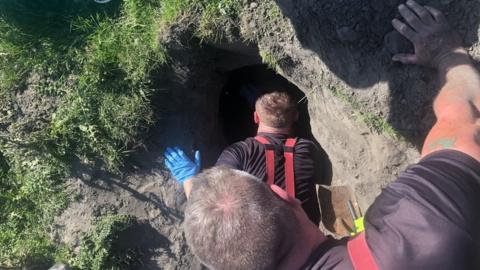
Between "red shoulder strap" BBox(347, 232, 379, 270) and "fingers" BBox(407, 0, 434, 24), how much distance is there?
1274 mm

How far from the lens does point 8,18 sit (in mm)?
4055

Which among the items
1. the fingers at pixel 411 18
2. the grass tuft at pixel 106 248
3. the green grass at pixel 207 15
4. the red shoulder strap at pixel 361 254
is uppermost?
the fingers at pixel 411 18

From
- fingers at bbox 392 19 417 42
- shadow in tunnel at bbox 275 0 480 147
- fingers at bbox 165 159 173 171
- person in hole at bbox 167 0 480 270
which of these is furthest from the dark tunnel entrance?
person in hole at bbox 167 0 480 270

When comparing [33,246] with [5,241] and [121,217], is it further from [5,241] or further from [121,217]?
[121,217]

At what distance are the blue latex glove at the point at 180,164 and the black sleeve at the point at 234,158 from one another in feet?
1.67

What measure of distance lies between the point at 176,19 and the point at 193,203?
1938mm

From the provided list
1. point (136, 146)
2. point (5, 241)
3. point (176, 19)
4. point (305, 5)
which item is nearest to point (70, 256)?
point (5, 241)

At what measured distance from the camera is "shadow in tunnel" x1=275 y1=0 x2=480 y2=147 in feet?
8.65

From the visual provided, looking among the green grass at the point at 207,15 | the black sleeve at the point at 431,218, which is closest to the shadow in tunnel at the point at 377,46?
the green grass at the point at 207,15

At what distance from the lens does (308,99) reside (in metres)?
3.63

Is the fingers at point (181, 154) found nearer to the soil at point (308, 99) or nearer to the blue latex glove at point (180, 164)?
the blue latex glove at point (180, 164)

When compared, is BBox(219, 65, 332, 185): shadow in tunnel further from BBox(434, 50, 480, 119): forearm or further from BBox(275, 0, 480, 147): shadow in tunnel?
BBox(434, 50, 480, 119): forearm

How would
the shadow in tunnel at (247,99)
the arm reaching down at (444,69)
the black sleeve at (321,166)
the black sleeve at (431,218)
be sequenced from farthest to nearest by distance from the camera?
the shadow in tunnel at (247,99) < the black sleeve at (321,166) < the arm reaching down at (444,69) < the black sleeve at (431,218)

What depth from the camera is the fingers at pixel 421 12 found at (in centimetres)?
253
